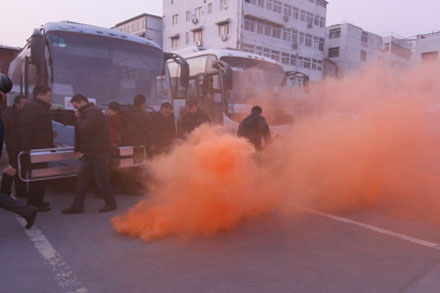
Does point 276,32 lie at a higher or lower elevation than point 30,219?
higher

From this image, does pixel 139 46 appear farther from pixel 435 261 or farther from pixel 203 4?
pixel 203 4

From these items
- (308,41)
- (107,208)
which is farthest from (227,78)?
(308,41)

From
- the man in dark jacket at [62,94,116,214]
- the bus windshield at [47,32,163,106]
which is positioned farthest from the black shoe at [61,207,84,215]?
the bus windshield at [47,32,163,106]

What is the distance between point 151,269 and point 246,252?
1060mm

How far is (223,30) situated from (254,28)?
3.42 meters

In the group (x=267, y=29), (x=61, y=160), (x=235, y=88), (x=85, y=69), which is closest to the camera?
(x=61, y=160)

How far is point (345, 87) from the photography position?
7.44 metres

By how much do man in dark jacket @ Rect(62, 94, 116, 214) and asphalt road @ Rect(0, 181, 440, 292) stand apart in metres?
0.45

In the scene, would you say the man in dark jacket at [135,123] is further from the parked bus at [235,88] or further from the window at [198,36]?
the window at [198,36]

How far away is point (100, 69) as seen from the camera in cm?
663

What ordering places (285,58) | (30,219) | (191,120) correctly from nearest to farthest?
(30,219) < (191,120) < (285,58)

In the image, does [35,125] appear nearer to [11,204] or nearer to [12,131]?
[12,131]

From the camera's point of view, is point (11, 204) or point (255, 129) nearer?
point (11, 204)

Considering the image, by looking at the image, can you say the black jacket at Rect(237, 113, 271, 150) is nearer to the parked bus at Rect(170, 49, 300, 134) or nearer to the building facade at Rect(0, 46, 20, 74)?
the parked bus at Rect(170, 49, 300, 134)
